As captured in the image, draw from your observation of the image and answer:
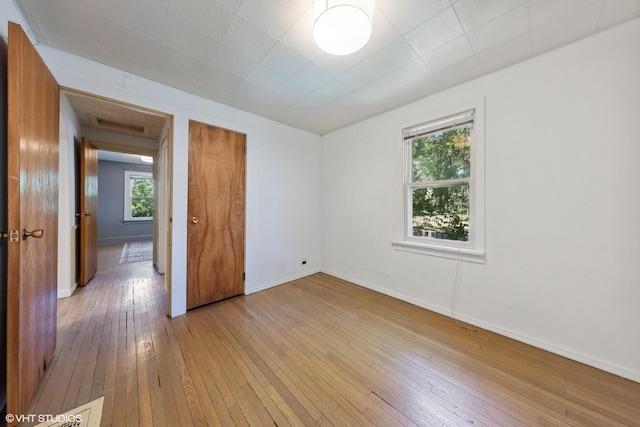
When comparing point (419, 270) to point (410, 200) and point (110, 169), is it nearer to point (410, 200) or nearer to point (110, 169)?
point (410, 200)

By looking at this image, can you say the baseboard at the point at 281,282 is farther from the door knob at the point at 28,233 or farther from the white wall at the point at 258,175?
the door knob at the point at 28,233

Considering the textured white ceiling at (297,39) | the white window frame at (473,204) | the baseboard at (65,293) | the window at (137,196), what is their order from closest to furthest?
the textured white ceiling at (297,39) → the white window frame at (473,204) → the baseboard at (65,293) → the window at (137,196)

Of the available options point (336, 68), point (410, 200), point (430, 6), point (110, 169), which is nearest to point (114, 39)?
point (336, 68)

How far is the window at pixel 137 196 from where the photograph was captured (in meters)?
6.89

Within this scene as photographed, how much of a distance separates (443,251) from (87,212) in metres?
4.81

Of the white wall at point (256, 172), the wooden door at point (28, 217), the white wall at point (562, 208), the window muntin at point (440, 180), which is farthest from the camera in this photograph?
the window muntin at point (440, 180)

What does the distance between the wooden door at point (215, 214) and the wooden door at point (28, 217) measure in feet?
3.53

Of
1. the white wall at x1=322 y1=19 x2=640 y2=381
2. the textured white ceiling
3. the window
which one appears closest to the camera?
the textured white ceiling

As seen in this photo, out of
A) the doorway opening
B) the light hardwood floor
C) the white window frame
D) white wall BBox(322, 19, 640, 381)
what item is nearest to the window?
the doorway opening

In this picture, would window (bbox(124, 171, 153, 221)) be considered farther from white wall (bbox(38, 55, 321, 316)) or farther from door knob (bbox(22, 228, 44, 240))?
door knob (bbox(22, 228, 44, 240))

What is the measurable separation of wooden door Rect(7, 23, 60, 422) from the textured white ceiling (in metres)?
0.48

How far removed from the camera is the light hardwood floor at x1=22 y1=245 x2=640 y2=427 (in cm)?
131

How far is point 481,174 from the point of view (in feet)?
7.41
